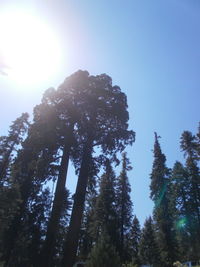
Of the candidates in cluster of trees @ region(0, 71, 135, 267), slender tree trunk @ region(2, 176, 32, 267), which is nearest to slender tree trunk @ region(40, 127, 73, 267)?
cluster of trees @ region(0, 71, 135, 267)

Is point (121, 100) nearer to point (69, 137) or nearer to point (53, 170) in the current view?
point (69, 137)

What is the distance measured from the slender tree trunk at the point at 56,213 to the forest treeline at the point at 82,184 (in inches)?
2.1

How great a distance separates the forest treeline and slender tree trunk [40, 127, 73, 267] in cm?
5

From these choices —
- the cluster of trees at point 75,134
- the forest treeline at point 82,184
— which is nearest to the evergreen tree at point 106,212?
the forest treeline at point 82,184

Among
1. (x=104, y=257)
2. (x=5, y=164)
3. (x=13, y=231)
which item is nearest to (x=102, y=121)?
(x=104, y=257)

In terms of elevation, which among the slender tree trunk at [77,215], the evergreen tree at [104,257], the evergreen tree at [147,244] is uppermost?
the evergreen tree at [147,244]

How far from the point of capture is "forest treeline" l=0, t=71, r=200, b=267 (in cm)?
1414

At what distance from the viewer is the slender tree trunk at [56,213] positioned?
13061mm

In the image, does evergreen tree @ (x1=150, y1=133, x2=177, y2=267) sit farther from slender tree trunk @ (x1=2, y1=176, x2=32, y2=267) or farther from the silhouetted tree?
the silhouetted tree

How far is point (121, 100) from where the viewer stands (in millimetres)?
17469

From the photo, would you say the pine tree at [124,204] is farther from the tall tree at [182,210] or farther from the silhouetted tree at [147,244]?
the silhouetted tree at [147,244]

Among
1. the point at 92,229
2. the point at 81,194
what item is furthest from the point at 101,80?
the point at 92,229

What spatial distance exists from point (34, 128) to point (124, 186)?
21.3 metres

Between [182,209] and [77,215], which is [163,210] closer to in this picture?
[182,209]
